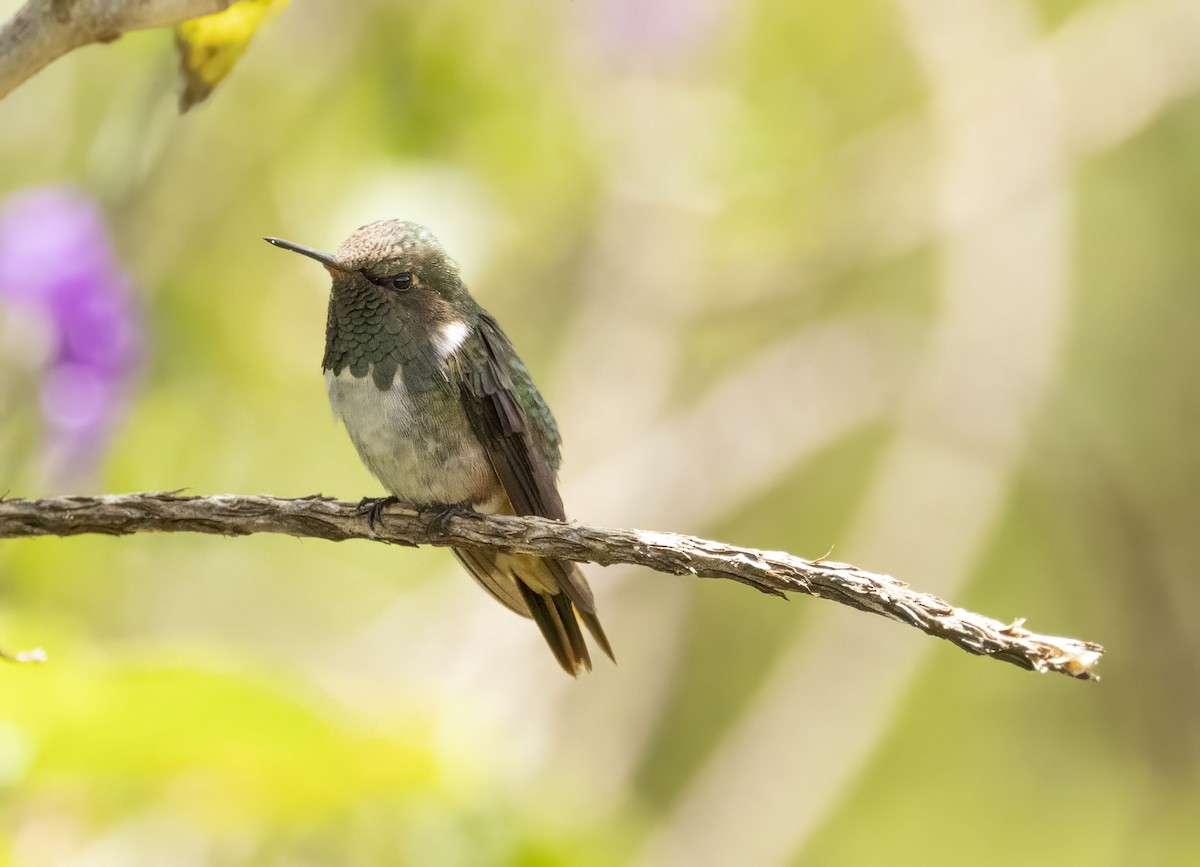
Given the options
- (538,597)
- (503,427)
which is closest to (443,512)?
(503,427)

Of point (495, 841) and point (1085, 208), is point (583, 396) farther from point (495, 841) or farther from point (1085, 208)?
point (1085, 208)

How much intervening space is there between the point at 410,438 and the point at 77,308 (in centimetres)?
107

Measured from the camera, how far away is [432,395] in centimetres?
257

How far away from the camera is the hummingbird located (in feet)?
8.30

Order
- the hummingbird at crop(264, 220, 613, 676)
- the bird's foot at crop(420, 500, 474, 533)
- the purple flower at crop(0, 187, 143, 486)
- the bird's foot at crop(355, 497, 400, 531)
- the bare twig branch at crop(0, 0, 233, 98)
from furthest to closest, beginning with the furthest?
the purple flower at crop(0, 187, 143, 486), the hummingbird at crop(264, 220, 613, 676), the bird's foot at crop(420, 500, 474, 533), the bird's foot at crop(355, 497, 400, 531), the bare twig branch at crop(0, 0, 233, 98)

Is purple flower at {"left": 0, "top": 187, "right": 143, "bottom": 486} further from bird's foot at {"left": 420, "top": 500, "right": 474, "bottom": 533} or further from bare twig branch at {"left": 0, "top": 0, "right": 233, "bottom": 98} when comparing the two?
bare twig branch at {"left": 0, "top": 0, "right": 233, "bottom": 98}

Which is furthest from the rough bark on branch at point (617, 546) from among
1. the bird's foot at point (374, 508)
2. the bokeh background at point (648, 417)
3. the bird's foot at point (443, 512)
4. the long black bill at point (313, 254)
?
the long black bill at point (313, 254)

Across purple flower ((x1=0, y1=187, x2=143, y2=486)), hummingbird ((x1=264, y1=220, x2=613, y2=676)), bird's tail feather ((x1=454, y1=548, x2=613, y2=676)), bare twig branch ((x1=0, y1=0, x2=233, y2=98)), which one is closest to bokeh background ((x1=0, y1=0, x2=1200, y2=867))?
purple flower ((x1=0, y1=187, x2=143, y2=486))

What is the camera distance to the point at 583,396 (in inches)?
200

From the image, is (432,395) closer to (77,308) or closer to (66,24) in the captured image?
(77,308)

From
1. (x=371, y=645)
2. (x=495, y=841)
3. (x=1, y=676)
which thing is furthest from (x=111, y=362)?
(x=371, y=645)

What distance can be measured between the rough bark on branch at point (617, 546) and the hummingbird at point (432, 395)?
0.58 meters

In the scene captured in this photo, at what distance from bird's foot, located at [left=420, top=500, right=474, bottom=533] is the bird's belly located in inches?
1.2

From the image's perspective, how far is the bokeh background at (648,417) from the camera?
101 inches
